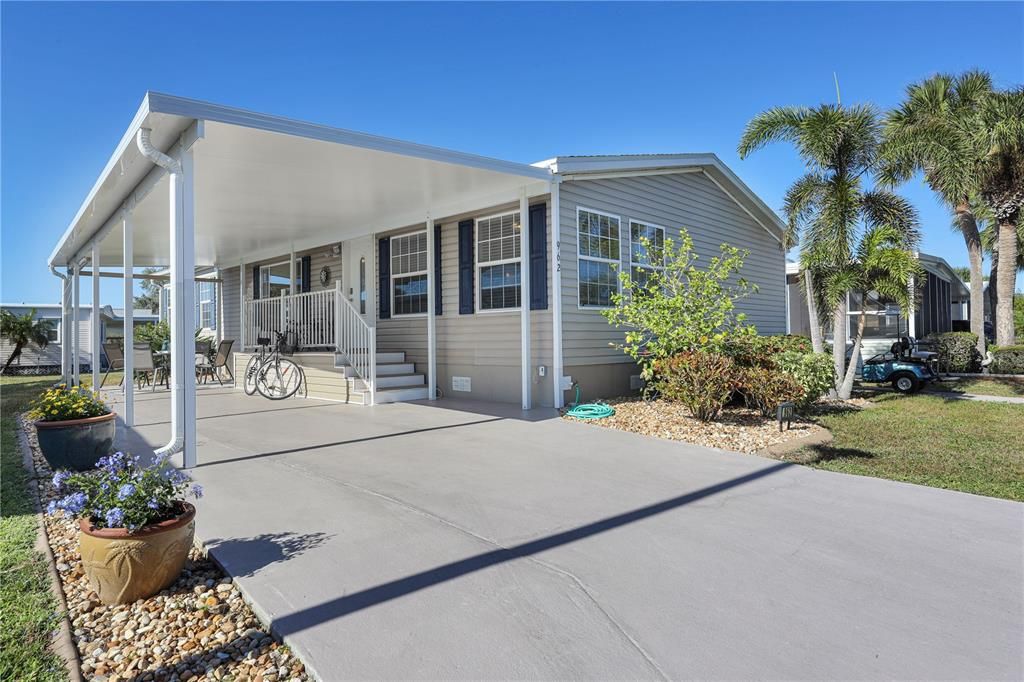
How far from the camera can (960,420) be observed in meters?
7.55

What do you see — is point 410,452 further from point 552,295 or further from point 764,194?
point 764,194

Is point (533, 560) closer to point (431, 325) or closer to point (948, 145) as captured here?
point (431, 325)

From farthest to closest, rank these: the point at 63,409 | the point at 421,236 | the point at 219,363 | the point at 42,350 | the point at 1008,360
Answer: the point at 42,350 < the point at 1008,360 < the point at 219,363 < the point at 421,236 < the point at 63,409

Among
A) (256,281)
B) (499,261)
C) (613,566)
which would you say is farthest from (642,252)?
(256,281)

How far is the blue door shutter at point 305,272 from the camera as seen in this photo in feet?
40.0

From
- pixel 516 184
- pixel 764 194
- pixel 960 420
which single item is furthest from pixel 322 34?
pixel 960 420

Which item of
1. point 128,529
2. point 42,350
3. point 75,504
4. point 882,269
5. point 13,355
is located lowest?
point 128,529

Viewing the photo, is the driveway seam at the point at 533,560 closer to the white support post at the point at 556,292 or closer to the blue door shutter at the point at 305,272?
the white support post at the point at 556,292

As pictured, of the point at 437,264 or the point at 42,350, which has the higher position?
the point at 437,264

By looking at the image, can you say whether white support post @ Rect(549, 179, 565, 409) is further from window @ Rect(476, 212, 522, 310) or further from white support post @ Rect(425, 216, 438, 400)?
white support post @ Rect(425, 216, 438, 400)

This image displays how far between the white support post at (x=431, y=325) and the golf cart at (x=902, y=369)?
8.91 metres

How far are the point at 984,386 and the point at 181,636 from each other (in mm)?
14153

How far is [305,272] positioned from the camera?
40.2ft

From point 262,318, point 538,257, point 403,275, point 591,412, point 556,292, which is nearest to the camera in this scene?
point 591,412
